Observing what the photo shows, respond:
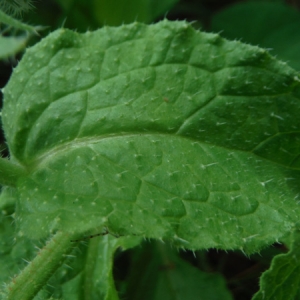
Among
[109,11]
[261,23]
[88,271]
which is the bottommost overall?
[88,271]

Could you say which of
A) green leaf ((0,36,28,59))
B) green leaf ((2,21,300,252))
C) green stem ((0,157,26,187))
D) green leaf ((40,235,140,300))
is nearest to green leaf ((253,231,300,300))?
green leaf ((2,21,300,252))

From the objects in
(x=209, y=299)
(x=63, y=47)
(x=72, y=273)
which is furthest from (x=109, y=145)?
(x=209, y=299)

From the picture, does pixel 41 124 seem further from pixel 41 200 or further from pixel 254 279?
pixel 254 279

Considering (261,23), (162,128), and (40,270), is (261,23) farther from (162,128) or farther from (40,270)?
(40,270)

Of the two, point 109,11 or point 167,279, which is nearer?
point 167,279

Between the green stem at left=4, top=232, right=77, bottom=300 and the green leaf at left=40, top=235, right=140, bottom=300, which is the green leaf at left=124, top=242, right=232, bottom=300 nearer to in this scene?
the green leaf at left=40, top=235, right=140, bottom=300

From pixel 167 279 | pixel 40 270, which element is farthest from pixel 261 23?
pixel 40 270

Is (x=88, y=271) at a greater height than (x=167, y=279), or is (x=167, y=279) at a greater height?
(x=167, y=279)
